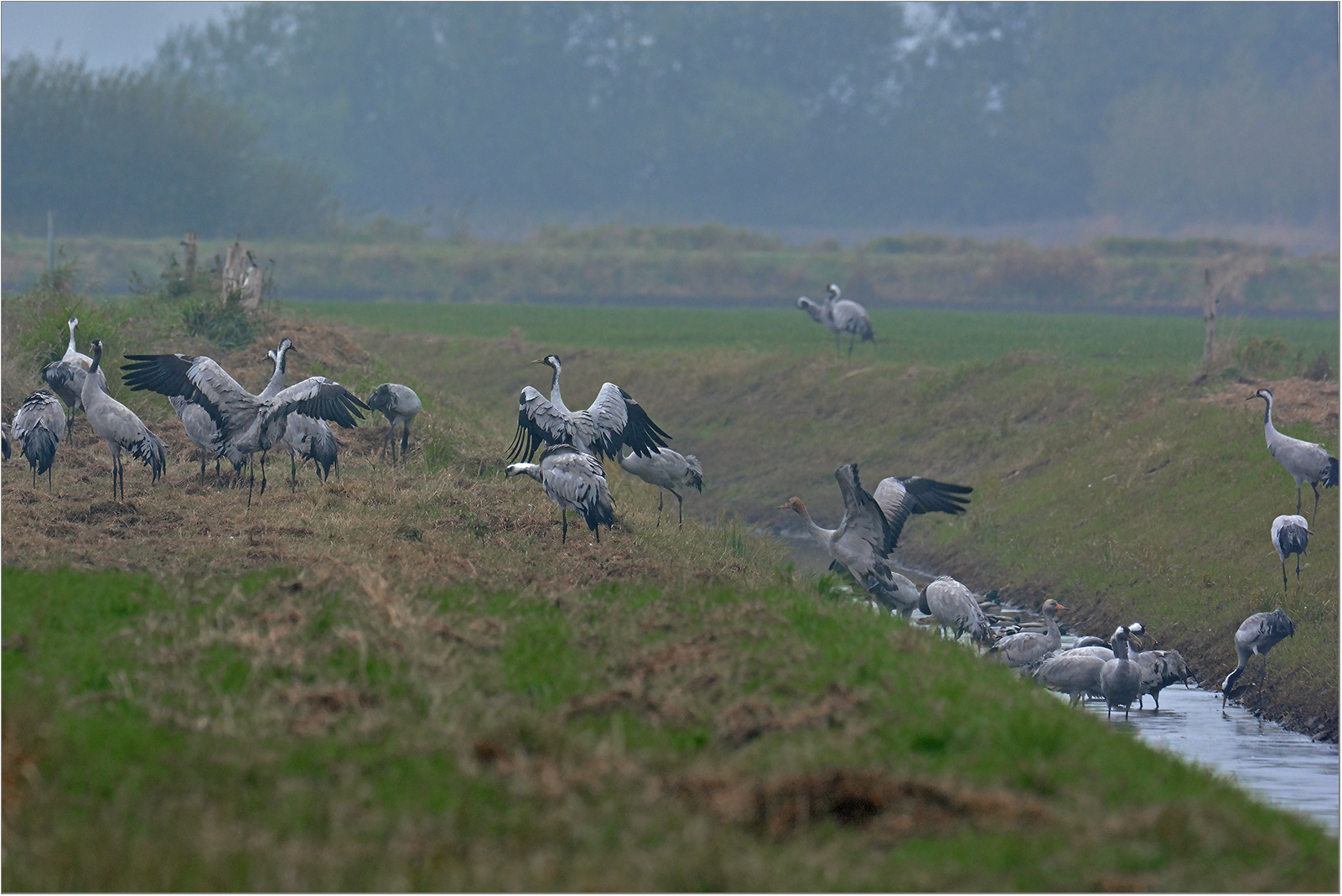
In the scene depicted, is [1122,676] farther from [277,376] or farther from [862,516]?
[277,376]

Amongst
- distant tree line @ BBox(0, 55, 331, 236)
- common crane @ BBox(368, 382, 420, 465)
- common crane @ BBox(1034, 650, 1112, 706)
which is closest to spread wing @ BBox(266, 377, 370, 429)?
common crane @ BBox(368, 382, 420, 465)

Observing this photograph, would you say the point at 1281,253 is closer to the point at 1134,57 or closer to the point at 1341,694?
the point at 1134,57

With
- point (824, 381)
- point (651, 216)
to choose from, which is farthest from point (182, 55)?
point (824, 381)

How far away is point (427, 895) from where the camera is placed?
6.56 meters

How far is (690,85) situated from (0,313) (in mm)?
80067

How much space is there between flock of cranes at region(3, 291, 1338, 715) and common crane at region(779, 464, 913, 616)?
15mm

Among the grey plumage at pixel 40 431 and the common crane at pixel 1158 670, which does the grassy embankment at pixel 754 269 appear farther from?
the common crane at pixel 1158 670

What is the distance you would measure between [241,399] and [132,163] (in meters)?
68.0

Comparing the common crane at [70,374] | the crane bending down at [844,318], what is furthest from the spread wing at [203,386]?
the crane bending down at [844,318]

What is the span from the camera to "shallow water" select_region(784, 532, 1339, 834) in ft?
41.4

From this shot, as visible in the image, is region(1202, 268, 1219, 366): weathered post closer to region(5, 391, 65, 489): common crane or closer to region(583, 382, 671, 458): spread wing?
region(583, 382, 671, 458): spread wing

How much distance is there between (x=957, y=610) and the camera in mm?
16766

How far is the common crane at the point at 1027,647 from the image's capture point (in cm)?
1662

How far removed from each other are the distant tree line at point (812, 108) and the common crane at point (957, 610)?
86.9 meters
